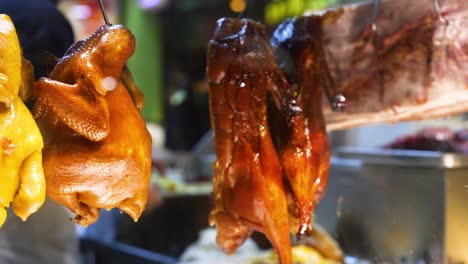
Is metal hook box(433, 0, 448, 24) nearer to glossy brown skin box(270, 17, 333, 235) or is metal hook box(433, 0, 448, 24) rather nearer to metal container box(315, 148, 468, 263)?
glossy brown skin box(270, 17, 333, 235)

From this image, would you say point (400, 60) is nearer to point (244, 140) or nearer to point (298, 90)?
point (298, 90)

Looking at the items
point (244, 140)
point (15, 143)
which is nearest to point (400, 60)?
point (244, 140)

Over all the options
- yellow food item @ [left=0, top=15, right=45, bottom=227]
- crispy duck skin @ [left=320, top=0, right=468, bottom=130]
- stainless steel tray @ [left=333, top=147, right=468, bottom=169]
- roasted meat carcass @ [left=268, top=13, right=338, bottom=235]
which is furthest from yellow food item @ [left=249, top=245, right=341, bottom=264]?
yellow food item @ [left=0, top=15, right=45, bottom=227]

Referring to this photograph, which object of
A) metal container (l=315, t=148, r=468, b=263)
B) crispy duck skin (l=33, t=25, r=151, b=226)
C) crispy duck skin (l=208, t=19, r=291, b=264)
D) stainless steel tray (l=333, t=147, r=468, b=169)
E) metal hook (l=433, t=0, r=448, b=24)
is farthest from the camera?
stainless steel tray (l=333, t=147, r=468, b=169)

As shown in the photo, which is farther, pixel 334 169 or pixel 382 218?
pixel 334 169

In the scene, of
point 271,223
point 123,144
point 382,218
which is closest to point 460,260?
point 382,218

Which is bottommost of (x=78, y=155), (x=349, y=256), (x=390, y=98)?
(x=349, y=256)

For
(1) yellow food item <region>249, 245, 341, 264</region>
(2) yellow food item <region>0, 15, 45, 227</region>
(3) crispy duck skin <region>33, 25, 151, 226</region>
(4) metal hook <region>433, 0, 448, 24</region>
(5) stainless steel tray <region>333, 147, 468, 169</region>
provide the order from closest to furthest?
1. (2) yellow food item <region>0, 15, 45, 227</region>
2. (3) crispy duck skin <region>33, 25, 151, 226</region>
3. (4) metal hook <region>433, 0, 448, 24</region>
4. (5) stainless steel tray <region>333, 147, 468, 169</region>
5. (1) yellow food item <region>249, 245, 341, 264</region>

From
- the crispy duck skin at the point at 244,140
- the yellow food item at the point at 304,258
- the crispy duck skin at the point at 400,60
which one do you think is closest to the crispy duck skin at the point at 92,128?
the crispy duck skin at the point at 244,140

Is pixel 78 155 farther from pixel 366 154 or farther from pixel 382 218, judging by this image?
pixel 366 154
